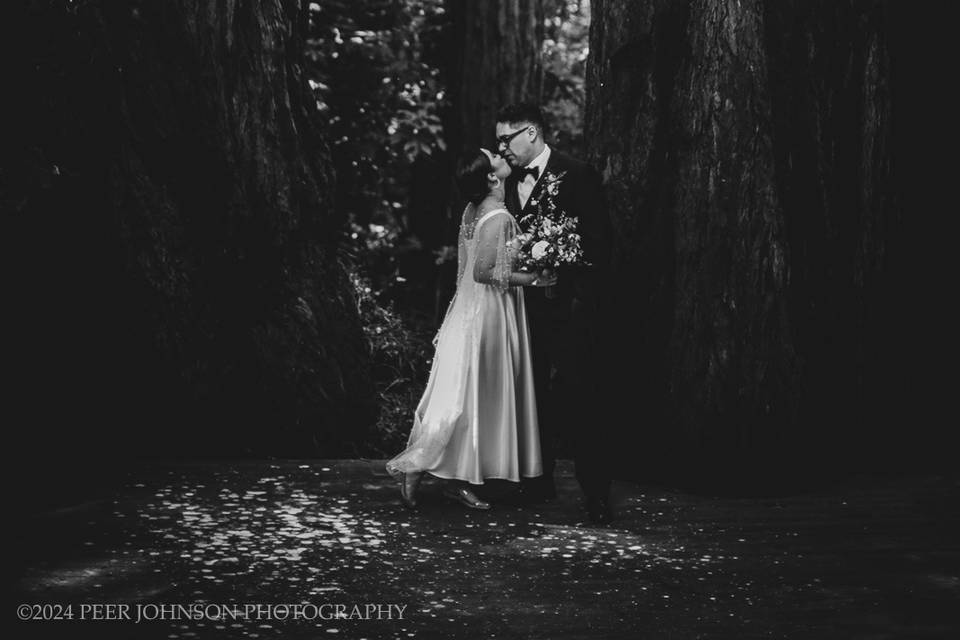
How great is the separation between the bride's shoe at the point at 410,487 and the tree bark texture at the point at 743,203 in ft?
5.61

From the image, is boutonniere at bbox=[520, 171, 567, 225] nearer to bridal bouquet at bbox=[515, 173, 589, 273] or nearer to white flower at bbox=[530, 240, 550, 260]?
bridal bouquet at bbox=[515, 173, 589, 273]

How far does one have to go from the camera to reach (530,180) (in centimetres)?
770

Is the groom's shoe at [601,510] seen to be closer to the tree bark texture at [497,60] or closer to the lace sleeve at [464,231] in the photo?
the lace sleeve at [464,231]

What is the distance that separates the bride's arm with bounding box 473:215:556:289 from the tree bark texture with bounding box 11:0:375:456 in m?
2.73

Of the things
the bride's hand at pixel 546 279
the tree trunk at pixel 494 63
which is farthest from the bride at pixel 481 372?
the tree trunk at pixel 494 63

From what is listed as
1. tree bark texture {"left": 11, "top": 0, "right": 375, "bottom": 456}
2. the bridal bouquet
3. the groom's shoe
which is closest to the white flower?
the bridal bouquet

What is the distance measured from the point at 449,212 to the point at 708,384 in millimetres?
7983

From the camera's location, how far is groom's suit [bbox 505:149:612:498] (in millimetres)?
7254

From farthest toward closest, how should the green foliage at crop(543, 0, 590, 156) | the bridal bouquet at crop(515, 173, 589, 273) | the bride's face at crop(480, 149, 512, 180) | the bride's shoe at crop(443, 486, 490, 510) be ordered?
1. the green foliage at crop(543, 0, 590, 156)
2. the bride's shoe at crop(443, 486, 490, 510)
3. the bride's face at crop(480, 149, 512, 180)
4. the bridal bouquet at crop(515, 173, 589, 273)

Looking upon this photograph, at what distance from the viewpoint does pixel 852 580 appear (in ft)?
19.9

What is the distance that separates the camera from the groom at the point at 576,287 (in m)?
7.27

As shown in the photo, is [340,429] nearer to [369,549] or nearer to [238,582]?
[369,549]

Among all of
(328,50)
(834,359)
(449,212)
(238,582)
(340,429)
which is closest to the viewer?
(238,582)

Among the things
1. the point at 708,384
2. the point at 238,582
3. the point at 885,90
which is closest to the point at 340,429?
the point at 708,384
